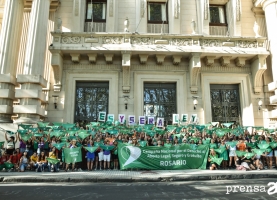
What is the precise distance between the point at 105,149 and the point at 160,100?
7.08 m

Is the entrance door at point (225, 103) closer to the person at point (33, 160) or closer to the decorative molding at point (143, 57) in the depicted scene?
the decorative molding at point (143, 57)

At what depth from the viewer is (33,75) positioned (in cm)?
1319

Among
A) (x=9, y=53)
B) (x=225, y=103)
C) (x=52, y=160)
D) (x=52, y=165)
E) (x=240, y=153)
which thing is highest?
(x=9, y=53)

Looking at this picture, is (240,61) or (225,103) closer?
(240,61)

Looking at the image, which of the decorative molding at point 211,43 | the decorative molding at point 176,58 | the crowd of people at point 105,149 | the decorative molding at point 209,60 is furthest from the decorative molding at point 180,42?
the crowd of people at point 105,149

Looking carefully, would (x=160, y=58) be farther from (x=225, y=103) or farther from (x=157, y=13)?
(x=225, y=103)

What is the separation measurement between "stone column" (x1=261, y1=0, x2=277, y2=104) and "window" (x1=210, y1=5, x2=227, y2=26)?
2.90 meters

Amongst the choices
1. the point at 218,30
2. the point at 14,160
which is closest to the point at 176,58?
the point at 218,30

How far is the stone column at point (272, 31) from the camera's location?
49.9 ft

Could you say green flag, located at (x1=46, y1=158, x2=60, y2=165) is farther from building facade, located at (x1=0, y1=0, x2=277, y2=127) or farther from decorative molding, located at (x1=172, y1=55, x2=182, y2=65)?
decorative molding, located at (x1=172, y1=55, x2=182, y2=65)

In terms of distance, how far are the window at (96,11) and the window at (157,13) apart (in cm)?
364

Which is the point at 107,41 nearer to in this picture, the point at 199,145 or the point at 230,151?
the point at 199,145

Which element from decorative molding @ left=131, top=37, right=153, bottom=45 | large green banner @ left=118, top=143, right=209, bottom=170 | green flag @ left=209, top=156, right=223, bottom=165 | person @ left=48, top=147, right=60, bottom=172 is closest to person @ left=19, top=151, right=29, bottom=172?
person @ left=48, top=147, right=60, bottom=172

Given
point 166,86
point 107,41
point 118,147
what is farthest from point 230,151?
point 107,41
